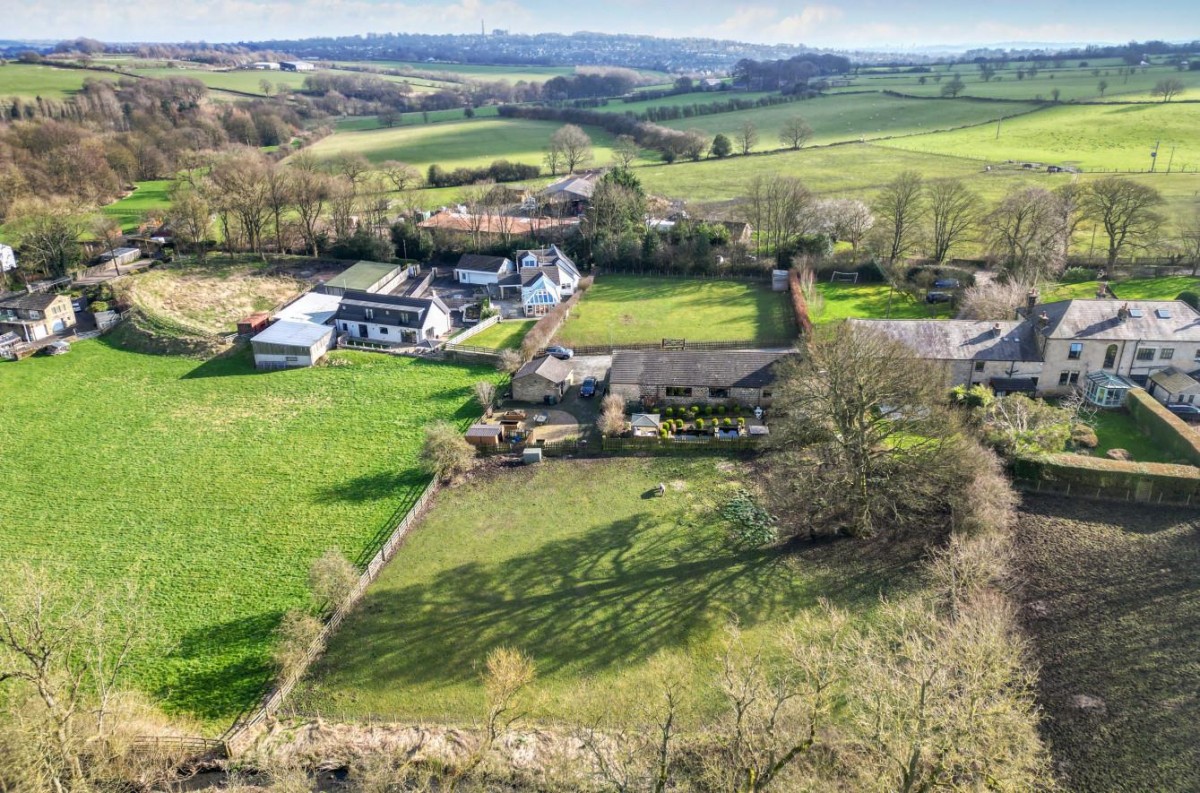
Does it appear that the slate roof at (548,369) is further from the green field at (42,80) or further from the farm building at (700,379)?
the green field at (42,80)

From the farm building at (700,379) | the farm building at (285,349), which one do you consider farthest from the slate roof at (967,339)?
the farm building at (285,349)

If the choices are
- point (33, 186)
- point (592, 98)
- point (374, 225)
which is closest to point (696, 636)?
point (374, 225)

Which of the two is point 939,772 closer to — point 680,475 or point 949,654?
point 949,654

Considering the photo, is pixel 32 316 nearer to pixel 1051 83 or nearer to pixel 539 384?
pixel 539 384

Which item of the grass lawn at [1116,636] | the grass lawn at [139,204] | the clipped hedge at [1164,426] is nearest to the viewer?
the grass lawn at [1116,636]

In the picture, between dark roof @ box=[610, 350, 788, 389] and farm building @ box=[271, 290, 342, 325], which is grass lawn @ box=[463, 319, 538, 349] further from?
dark roof @ box=[610, 350, 788, 389]

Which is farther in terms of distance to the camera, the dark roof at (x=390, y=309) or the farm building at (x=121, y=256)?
the farm building at (x=121, y=256)

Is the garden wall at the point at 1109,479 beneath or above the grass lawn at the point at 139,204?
beneath
